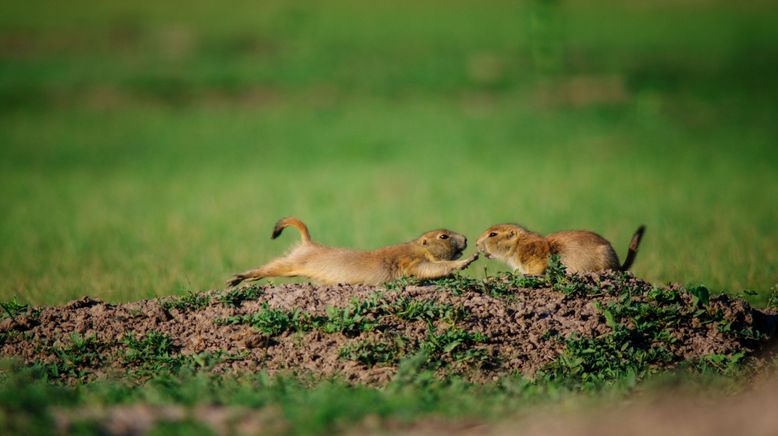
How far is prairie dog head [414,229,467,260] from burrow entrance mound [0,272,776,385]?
50 cm

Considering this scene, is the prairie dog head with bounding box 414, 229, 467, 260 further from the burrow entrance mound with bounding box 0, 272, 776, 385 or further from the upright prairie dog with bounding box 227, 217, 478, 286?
the burrow entrance mound with bounding box 0, 272, 776, 385

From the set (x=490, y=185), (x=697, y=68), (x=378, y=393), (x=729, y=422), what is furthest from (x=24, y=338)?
(x=697, y=68)

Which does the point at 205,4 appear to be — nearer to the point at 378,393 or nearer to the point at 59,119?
the point at 59,119

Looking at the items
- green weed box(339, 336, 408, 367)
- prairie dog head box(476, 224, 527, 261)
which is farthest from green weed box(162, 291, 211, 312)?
prairie dog head box(476, 224, 527, 261)

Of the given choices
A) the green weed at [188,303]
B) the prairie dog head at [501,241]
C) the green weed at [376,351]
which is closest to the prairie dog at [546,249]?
the prairie dog head at [501,241]

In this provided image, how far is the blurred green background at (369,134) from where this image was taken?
11.5m

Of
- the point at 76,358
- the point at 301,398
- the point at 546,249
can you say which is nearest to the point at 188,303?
the point at 76,358

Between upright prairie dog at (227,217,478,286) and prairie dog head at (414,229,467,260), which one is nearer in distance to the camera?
upright prairie dog at (227,217,478,286)

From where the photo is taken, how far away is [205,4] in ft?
155

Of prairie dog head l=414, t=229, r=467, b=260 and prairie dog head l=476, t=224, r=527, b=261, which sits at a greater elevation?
prairie dog head l=414, t=229, r=467, b=260

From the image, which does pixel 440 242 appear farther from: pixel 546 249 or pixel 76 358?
pixel 76 358

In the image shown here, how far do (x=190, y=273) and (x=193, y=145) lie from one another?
1301cm

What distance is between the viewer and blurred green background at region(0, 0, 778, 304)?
37.6 ft

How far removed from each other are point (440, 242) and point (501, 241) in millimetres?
637
